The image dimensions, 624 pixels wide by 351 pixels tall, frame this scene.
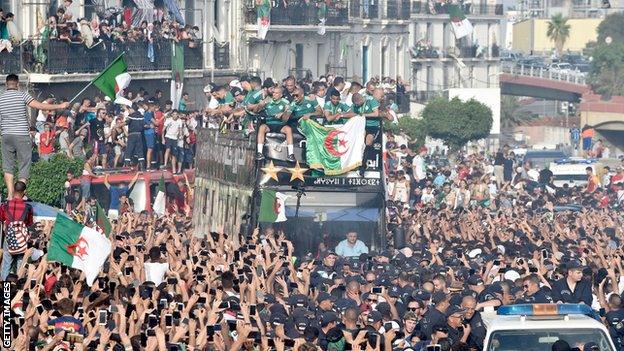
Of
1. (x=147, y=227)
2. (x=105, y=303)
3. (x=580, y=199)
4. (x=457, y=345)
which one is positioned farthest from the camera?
(x=580, y=199)

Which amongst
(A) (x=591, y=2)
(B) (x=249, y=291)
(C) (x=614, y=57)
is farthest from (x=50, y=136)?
(A) (x=591, y=2)

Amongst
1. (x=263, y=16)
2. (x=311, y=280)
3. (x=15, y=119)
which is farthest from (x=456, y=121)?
(x=15, y=119)

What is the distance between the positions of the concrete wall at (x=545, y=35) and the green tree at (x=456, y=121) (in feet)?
248

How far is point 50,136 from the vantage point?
3225 cm

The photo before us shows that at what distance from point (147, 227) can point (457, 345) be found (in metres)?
10.1

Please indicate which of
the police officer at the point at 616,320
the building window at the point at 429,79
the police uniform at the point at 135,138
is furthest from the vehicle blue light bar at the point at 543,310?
the building window at the point at 429,79

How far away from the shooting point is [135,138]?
34.8 meters

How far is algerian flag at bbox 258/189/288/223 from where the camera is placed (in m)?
27.2

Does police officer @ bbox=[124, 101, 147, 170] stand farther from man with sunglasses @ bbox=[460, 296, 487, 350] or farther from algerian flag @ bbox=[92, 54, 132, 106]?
man with sunglasses @ bbox=[460, 296, 487, 350]

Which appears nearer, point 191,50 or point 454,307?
point 454,307

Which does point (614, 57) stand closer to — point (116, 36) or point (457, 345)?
point (116, 36)

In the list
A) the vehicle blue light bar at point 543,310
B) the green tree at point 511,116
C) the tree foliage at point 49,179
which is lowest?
the green tree at point 511,116

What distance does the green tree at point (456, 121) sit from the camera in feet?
252

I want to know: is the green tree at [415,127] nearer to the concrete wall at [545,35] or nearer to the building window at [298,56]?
the building window at [298,56]
